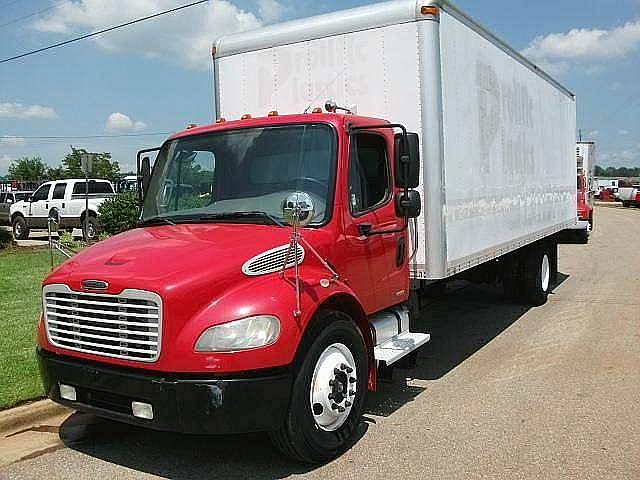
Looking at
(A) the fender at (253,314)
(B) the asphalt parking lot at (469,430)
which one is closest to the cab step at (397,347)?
(B) the asphalt parking lot at (469,430)

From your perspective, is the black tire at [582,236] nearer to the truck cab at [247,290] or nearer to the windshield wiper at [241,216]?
the truck cab at [247,290]

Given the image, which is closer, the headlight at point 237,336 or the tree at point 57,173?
the headlight at point 237,336

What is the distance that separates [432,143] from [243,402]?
309cm

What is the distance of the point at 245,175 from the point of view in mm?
5414

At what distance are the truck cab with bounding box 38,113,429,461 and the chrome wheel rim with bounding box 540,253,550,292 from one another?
5665 millimetres

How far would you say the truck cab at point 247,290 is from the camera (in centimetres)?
418

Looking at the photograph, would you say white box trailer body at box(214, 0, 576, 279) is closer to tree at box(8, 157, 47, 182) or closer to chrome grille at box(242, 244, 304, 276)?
chrome grille at box(242, 244, 304, 276)

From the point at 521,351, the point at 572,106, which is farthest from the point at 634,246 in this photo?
the point at 521,351

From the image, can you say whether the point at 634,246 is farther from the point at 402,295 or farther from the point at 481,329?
the point at 402,295

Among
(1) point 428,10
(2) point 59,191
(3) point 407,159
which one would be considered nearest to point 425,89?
(1) point 428,10

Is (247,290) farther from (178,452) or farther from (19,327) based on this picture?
(19,327)

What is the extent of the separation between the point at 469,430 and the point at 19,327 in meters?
5.91

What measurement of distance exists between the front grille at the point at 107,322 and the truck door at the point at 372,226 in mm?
1702

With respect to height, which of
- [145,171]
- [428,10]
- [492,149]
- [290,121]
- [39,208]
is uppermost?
[428,10]
